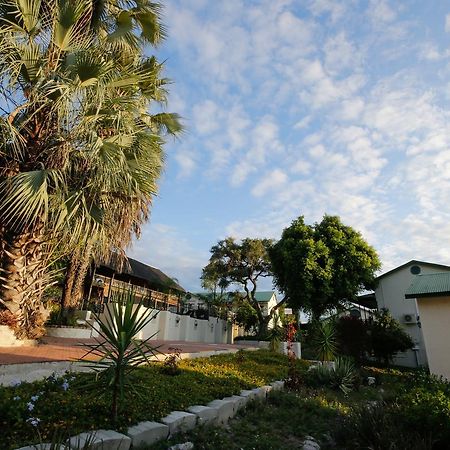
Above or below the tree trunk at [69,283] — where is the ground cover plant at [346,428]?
below

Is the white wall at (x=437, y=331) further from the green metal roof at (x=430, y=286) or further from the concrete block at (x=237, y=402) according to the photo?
the concrete block at (x=237, y=402)

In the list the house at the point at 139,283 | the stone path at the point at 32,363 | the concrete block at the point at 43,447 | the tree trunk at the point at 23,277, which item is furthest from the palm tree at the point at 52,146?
the house at the point at 139,283

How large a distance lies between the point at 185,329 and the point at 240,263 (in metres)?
9.17

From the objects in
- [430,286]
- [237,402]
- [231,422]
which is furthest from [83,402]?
[430,286]

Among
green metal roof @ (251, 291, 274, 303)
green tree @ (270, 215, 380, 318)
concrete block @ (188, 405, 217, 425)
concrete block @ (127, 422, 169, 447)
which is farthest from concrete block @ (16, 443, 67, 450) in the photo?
green metal roof @ (251, 291, 274, 303)

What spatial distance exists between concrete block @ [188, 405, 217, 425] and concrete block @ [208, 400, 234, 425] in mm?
109

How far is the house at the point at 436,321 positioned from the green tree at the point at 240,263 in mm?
14596

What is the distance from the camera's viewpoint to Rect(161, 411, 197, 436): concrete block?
3871mm

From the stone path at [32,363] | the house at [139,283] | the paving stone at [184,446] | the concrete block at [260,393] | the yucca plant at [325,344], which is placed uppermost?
the house at [139,283]

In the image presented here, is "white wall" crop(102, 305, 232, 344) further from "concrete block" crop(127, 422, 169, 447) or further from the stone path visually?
"concrete block" crop(127, 422, 169, 447)

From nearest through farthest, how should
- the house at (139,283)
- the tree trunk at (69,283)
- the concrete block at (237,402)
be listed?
the concrete block at (237,402), the tree trunk at (69,283), the house at (139,283)

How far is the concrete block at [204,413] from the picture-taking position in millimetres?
4407

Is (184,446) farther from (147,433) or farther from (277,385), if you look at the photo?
(277,385)

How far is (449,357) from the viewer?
994cm
